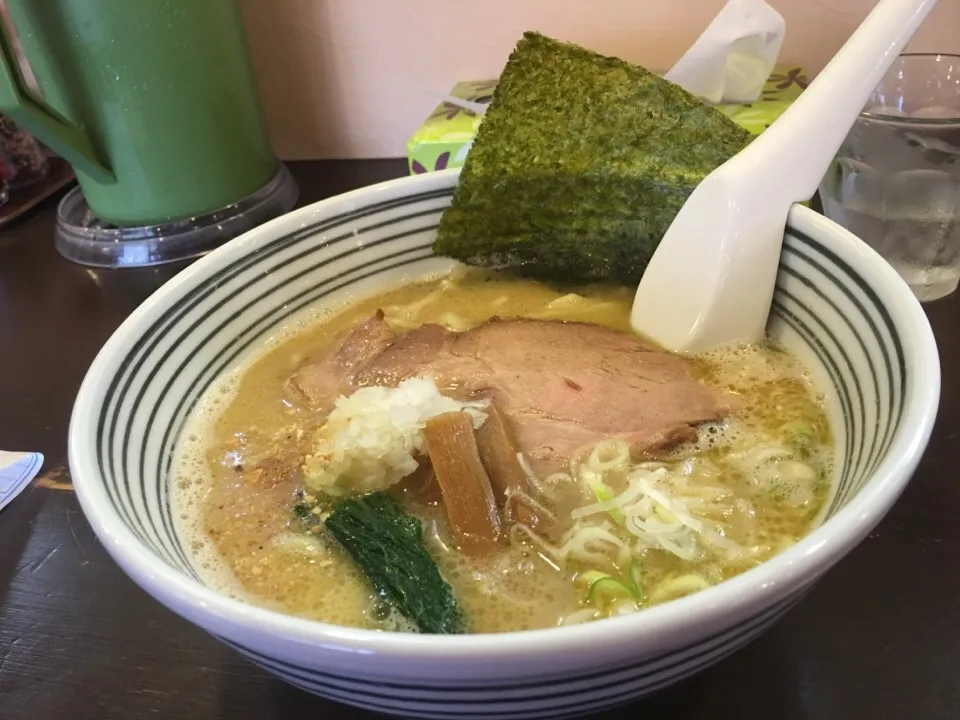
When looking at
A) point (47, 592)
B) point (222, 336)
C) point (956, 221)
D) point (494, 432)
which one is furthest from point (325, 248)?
point (956, 221)

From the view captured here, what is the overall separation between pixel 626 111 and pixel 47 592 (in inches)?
29.6

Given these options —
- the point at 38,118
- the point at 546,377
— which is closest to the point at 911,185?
the point at 546,377

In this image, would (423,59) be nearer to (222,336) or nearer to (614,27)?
(614,27)

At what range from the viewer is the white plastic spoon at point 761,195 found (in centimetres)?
78

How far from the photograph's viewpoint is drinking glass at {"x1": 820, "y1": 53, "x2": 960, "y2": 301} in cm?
95

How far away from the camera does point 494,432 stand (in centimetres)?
71

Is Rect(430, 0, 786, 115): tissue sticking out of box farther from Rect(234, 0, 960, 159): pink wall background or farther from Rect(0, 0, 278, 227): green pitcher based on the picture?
Result: Rect(0, 0, 278, 227): green pitcher

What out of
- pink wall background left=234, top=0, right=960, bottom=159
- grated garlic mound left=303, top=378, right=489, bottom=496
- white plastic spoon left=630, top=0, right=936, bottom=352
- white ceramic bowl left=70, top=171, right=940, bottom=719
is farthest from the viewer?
pink wall background left=234, top=0, right=960, bottom=159

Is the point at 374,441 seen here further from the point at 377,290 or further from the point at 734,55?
the point at 734,55

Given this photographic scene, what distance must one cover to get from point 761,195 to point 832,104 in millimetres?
126

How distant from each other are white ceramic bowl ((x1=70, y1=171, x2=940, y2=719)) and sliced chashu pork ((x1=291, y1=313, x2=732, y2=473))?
108 millimetres

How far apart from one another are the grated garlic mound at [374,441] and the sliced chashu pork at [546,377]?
87 mm

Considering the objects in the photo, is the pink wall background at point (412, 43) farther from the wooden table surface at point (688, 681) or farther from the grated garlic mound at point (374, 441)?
the grated garlic mound at point (374, 441)

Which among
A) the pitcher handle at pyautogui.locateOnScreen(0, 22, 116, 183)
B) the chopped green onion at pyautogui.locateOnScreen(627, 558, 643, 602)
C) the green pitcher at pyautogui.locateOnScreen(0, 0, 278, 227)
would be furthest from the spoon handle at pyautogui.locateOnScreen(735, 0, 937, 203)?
the pitcher handle at pyautogui.locateOnScreen(0, 22, 116, 183)
